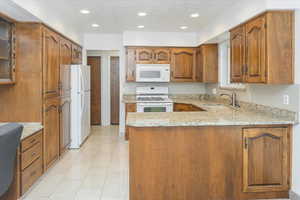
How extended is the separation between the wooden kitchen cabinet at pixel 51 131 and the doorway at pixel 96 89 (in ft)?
12.9

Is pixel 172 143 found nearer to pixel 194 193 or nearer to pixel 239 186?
pixel 194 193

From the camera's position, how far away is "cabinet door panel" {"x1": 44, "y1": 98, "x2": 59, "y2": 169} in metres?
3.95

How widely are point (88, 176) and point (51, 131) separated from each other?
904mm

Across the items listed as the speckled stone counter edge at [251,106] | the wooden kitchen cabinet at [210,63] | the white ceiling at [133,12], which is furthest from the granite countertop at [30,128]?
the wooden kitchen cabinet at [210,63]

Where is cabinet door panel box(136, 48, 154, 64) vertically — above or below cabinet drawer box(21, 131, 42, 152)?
above

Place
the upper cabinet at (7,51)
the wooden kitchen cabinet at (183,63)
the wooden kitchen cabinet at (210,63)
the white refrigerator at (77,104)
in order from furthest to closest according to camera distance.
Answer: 1. the wooden kitchen cabinet at (183,63)
2. the wooden kitchen cabinet at (210,63)
3. the white refrigerator at (77,104)
4. the upper cabinet at (7,51)

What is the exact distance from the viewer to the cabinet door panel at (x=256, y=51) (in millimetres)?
3041

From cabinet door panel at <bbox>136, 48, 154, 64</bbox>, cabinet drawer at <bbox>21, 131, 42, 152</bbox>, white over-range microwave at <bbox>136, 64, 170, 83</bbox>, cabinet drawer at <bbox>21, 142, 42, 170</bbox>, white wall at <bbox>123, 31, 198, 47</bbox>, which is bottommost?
cabinet drawer at <bbox>21, 142, 42, 170</bbox>

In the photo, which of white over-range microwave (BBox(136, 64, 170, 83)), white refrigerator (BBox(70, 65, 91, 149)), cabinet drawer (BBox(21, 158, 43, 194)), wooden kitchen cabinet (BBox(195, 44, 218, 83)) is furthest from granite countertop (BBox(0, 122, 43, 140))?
wooden kitchen cabinet (BBox(195, 44, 218, 83))

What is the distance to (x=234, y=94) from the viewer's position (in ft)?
15.0

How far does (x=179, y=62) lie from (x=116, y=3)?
2566 mm

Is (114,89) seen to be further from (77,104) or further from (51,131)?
(51,131)

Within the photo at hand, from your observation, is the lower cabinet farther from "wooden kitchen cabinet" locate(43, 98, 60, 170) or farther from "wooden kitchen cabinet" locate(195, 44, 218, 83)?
"wooden kitchen cabinet" locate(195, 44, 218, 83)

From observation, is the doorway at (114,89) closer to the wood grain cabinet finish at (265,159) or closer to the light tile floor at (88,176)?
the light tile floor at (88,176)
